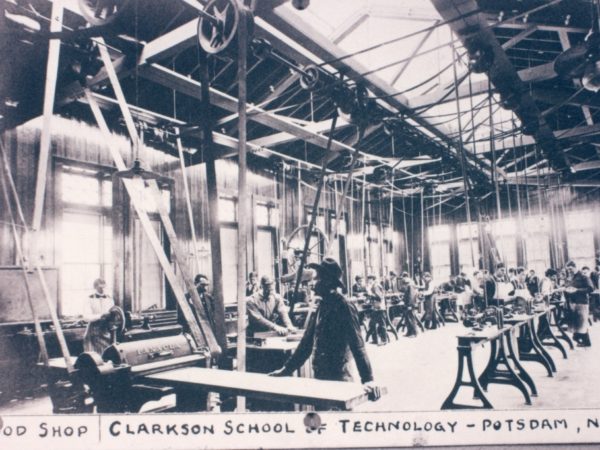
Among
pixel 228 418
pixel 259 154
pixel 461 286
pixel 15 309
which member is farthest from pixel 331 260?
pixel 461 286

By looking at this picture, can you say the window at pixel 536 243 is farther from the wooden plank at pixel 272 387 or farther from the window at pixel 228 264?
the wooden plank at pixel 272 387

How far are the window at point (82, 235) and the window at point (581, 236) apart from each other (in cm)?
1320

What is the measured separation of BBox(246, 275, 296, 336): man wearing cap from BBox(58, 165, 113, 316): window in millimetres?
2695

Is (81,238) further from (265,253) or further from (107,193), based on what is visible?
(265,253)

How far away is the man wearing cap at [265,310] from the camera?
5.55 m

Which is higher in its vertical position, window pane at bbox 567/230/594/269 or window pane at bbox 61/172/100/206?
window pane at bbox 61/172/100/206

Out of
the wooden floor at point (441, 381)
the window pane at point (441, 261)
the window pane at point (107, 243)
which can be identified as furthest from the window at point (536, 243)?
the window pane at point (107, 243)

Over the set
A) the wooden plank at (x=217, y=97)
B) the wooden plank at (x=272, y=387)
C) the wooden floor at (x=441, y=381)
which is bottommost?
the wooden floor at (x=441, y=381)

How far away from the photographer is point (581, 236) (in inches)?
568

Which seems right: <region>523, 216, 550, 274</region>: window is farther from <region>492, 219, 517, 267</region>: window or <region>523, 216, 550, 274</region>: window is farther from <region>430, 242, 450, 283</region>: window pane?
<region>430, 242, 450, 283</region>: window pane

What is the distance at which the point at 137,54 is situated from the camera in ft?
16.7

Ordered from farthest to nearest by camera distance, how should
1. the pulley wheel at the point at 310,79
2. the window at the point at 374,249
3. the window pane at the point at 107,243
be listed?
the window at the point at 374,249 < the window pane at the point at 107,243 < the pulley wheel at the point at 310,79

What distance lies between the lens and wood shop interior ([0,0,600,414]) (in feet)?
10.3

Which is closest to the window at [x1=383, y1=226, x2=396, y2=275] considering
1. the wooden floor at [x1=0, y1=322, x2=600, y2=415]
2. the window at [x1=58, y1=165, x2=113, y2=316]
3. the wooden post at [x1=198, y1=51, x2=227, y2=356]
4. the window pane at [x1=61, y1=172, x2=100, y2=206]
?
the wooden floor at [x1=0, y1=322, x2=600, y2=415]
